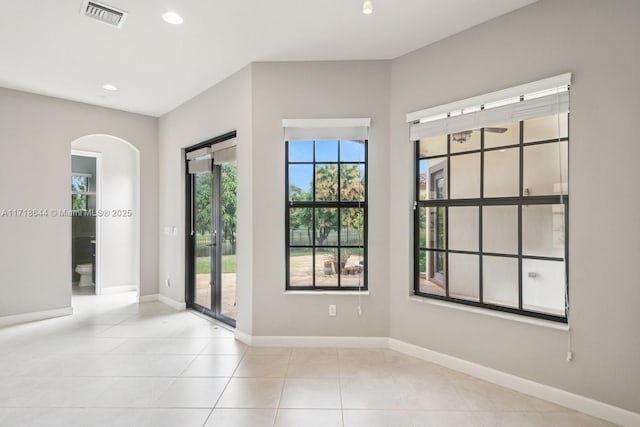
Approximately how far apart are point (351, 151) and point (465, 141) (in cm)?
106

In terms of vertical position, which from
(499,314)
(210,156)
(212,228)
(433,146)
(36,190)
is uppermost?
(210,156)

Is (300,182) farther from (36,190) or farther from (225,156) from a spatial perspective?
(36,190)

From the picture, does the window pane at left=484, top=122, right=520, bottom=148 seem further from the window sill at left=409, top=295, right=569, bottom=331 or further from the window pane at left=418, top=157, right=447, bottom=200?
the window sill at left=409, top=295, right=569, bottom=331

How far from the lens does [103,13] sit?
8.54ft

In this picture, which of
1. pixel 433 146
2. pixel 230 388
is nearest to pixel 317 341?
pixel 230 388

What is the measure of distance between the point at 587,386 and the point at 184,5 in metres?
3.89

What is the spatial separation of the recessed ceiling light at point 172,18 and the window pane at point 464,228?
2750 mm

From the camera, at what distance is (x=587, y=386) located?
2.29 metres

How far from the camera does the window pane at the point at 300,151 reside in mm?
3482

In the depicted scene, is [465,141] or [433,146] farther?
[433,146]

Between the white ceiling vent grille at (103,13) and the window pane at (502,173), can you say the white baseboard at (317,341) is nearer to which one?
the window pane at (502,173)

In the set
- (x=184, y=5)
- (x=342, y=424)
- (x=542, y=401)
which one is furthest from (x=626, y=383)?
(x=184, y=5)

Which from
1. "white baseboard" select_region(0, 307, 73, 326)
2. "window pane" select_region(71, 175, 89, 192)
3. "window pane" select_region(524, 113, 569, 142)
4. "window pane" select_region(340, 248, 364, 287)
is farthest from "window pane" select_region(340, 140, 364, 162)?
"window pane" select_region(71, 175, 89, 192)

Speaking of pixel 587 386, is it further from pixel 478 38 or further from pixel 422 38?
pixel 422 38
